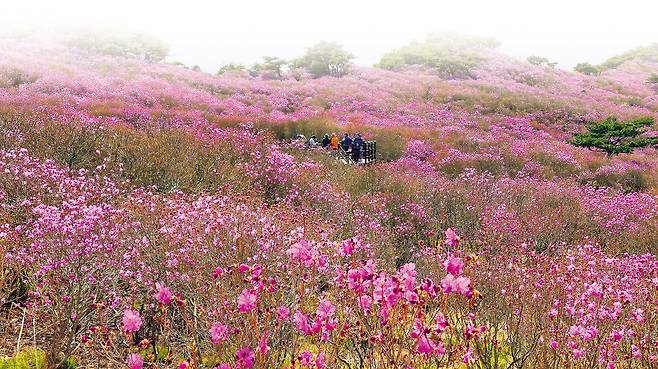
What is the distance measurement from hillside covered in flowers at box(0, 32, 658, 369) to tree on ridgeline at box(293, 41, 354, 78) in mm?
15827

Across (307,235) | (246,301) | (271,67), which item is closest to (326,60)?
(271,67)

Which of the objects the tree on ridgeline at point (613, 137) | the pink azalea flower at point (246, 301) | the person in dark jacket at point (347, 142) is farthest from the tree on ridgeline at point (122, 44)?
the pink azalea flower at point (246, 301)

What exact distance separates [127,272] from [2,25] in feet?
173

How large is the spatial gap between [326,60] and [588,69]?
2766 centimetres

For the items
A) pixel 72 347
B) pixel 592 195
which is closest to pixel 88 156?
pixel 72 347

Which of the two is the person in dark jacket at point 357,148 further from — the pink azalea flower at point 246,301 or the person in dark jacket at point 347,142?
the pink azalea flower at point 246,301

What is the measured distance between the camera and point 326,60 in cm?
4434

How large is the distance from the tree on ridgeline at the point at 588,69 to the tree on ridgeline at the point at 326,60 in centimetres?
2484

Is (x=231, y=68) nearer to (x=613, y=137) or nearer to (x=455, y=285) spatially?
(x=613, y=137)

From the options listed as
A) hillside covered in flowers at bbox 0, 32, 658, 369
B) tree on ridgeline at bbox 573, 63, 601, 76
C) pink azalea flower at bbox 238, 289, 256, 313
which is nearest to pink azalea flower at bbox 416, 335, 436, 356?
hillside covered in flowers at bbox 0, 32, 658, 369

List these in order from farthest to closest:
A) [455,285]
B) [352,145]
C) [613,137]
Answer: [613,137] < [352,145] < [455,285]

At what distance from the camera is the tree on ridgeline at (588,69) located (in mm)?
50875

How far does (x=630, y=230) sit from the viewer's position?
10828 millimetres

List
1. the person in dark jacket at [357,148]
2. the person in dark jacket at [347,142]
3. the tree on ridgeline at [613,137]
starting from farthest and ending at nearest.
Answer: the tree on ridgeline at [613,137] → the person in dark jacket at [347,142] → the person in dark jacket at [357,148]
